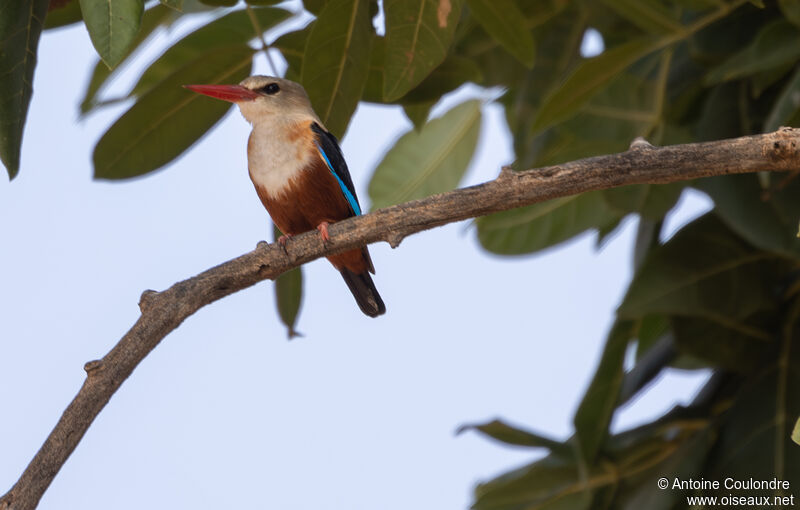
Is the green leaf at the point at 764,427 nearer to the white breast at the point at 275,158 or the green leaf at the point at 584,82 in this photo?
the green leaf at the point at 584,82

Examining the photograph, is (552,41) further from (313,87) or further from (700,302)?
(313,87)

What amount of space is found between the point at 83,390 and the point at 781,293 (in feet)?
10.3

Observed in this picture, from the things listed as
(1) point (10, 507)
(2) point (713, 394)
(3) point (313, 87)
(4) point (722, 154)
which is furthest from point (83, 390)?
(2) point (713, 394)

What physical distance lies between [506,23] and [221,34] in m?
1.17

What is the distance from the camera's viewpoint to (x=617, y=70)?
365 cm

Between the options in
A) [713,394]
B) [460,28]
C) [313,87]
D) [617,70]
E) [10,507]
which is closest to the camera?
[10,507]

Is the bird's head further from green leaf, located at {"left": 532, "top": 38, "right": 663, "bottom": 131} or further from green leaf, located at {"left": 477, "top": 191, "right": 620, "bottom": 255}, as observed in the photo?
green leaf, located at {"left": 477, "top": 191, "right": 620, "bottom": 255}

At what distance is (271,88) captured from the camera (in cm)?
360

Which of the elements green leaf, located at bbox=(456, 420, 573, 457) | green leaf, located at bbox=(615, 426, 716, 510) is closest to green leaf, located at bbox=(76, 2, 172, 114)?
green leaf, located at bbox=(456, 420, 573, 457)

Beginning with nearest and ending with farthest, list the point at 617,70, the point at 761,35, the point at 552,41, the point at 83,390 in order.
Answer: the point at 83,390, the point at 761,35, the point at 617,70, the point at 552,41

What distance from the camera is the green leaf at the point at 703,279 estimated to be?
3.82 m

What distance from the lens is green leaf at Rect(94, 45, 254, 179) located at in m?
3.25

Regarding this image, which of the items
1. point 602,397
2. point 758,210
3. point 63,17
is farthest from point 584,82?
point 63,17

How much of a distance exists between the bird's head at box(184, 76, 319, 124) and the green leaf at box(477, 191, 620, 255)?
1125mm
